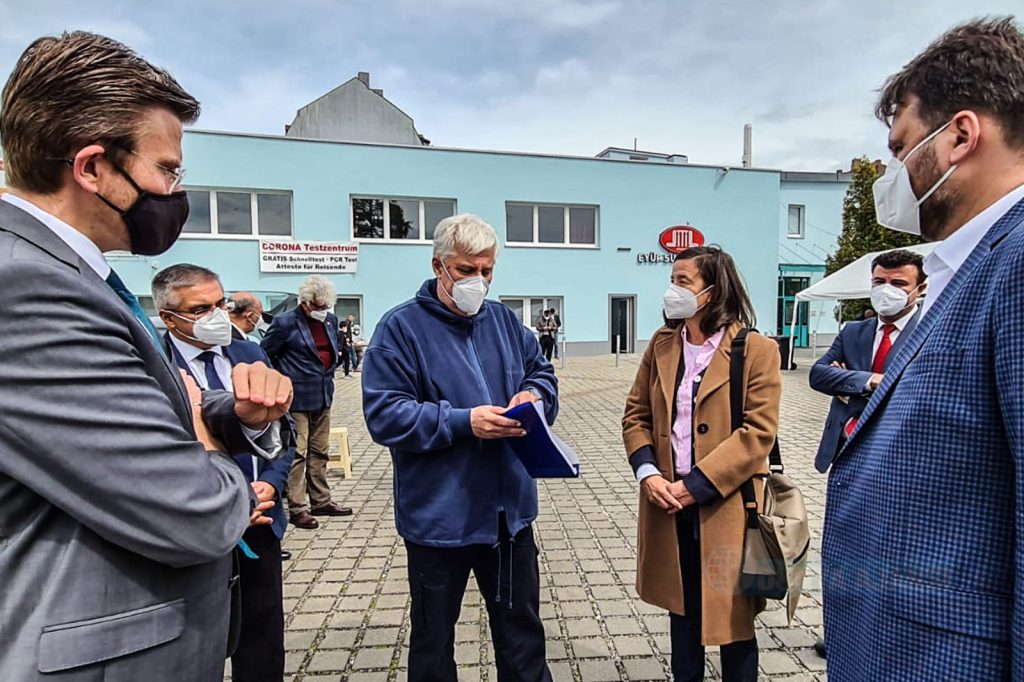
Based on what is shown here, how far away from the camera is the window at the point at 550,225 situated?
67.5 ft

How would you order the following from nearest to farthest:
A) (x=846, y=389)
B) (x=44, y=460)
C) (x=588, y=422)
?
(x=44, y=460), (x=846, y=389), (x=588, y=422)

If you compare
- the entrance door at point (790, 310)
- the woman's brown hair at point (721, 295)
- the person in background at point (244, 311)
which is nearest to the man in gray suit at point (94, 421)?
the woman's brown hair at point (721, 295)

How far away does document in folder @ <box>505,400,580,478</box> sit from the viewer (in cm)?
198

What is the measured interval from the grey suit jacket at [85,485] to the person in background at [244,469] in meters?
1.29

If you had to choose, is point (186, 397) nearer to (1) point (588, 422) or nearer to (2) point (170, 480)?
(2) point (170, 480)

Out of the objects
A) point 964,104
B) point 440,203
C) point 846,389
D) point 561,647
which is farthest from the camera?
point 440,203

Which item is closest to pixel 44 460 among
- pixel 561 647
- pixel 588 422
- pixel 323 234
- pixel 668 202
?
pixel 561 647

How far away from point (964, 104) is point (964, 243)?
0.29m

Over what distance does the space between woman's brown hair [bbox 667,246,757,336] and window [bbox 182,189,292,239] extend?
59.4 ft

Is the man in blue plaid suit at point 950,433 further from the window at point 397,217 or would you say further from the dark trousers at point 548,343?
the window at point 397,217

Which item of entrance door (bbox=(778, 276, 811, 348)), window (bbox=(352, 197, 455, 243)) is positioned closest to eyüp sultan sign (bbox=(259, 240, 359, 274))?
window (bbox=(352, 197, 455, 243))

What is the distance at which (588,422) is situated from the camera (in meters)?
9.88

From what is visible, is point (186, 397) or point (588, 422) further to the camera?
point (588, 422)

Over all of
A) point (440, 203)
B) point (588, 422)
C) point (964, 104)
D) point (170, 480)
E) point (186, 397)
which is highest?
point (440, 203)
